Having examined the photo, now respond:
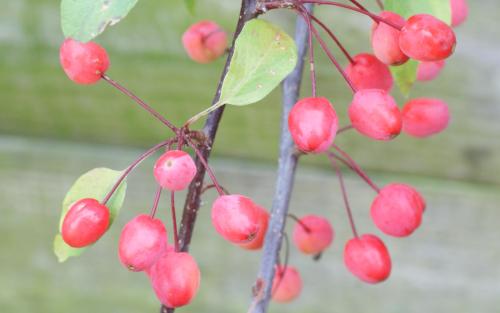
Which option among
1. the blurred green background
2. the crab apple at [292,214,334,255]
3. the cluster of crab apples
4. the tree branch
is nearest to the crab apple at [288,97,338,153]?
the cluster of crab apples

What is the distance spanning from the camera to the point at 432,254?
3.45 ft

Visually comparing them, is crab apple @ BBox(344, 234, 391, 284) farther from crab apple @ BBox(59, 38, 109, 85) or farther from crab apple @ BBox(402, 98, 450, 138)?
crab apple @ BBox(59, 38, 109, 85)

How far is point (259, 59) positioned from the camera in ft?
1.17

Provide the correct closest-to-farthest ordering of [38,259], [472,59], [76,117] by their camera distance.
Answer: [472,59]
[76,117]
[38,259]

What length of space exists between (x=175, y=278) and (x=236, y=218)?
0.15ft

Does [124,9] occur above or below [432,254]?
above

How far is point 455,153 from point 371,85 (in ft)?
1.99

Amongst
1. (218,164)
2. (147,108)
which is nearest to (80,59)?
(147,108)

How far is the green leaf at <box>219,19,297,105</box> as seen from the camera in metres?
0.35

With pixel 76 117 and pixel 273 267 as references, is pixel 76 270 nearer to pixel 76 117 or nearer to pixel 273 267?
pixel 76 117

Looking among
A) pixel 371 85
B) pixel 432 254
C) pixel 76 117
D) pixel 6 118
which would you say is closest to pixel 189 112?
pixel 76 117

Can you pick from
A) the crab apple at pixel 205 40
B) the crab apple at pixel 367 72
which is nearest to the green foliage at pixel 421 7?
the crab apple at pixel 367 72

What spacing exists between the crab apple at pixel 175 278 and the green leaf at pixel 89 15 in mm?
123

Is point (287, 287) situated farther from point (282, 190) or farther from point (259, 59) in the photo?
point (259, 59)
